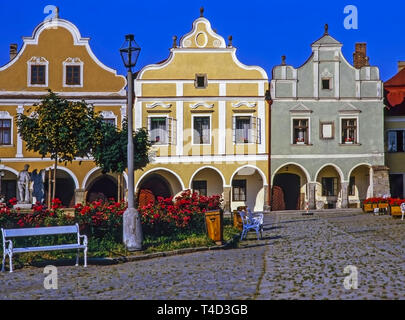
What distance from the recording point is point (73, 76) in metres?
33.4

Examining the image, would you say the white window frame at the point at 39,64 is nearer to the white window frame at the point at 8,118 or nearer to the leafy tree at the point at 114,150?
the white window frame at the point at 8,118

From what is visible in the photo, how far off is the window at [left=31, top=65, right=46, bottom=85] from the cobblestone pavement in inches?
797

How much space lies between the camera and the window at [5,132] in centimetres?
3312

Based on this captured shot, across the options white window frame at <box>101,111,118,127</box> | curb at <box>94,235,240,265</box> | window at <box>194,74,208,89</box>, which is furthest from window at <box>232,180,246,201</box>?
curb at <box>94,235,240,265</box>

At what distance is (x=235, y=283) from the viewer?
32.3ft

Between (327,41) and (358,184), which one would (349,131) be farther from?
(327,41)

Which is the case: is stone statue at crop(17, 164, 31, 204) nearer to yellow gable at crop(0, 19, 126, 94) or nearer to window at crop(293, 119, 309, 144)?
yellow gable at crop(0, 19, 126, 94)

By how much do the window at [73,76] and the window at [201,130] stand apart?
6411 millimetres

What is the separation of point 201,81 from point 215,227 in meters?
18.4

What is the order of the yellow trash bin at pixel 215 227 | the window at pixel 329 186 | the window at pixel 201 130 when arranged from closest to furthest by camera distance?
the yellow trash bin at pixel 215 227, the window at pixel 201 130, the window at pixel 329 186

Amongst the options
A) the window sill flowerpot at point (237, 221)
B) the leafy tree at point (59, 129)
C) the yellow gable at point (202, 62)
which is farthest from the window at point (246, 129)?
the window sill flowerpot at point (237, 221)

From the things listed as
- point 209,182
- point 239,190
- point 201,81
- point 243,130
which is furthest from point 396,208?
point 201,81
